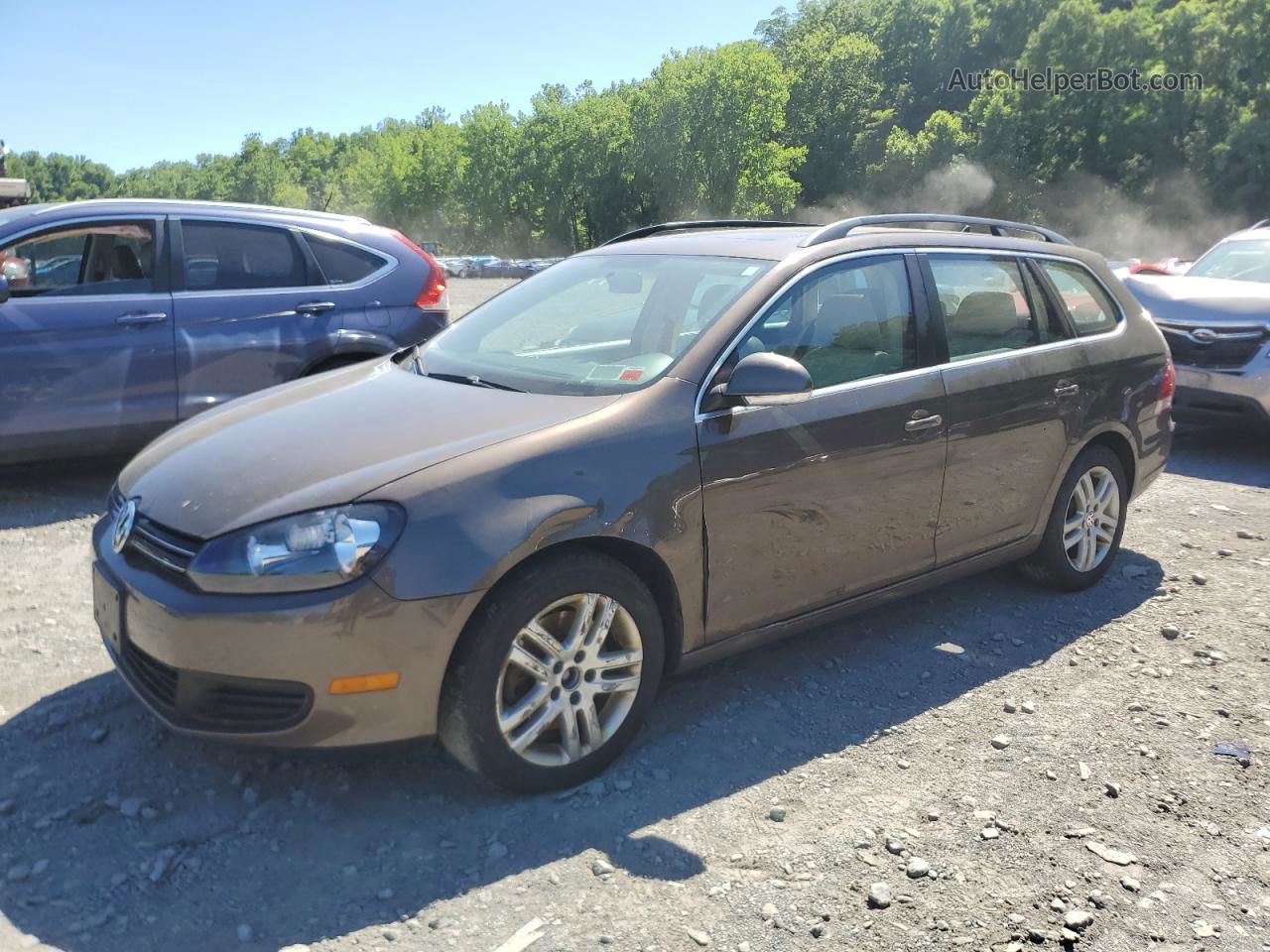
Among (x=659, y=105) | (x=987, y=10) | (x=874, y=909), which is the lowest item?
(x=874, y=909)

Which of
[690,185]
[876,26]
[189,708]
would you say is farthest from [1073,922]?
[876,26]

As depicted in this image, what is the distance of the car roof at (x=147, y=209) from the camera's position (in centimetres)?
640

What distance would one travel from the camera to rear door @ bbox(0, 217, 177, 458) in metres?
6.15

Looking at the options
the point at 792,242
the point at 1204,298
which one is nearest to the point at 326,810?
the point at 792,242

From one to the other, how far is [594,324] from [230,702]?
1.96m

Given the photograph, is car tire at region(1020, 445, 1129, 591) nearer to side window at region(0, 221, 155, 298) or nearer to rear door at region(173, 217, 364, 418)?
rear door at region(173, 217, 364, 418)

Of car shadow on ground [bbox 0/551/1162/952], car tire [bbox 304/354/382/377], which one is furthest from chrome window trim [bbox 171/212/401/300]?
car shadow on ground [bbox 0/551/1162/952]

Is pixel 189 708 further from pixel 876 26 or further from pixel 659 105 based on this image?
pixel 876 26

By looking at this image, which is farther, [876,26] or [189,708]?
[876,26]

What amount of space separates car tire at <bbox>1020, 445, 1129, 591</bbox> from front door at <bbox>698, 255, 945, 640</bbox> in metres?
0.98

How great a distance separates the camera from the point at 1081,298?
5305mm

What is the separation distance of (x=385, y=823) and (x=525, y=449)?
45.4 inches

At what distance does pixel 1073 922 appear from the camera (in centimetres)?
284

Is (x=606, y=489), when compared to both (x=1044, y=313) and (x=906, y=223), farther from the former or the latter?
(x=1044, y=313)
